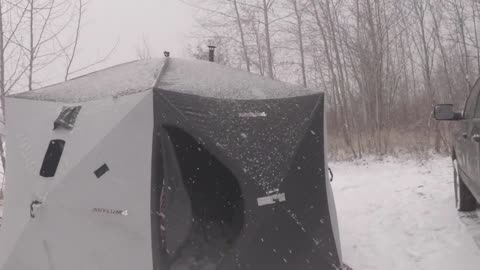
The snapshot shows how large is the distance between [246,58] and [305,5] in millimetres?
4927

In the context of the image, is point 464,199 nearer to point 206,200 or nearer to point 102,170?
point 206,200

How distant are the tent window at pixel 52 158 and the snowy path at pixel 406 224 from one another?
11.2 feet

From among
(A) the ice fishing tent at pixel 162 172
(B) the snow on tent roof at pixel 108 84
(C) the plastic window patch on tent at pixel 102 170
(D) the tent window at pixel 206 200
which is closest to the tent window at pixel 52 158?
(A) the ice fishing tent at pixel 162 172

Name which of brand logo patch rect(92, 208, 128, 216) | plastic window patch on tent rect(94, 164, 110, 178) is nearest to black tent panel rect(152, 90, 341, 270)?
brand logo patch rect(92, 208, 128, 216)

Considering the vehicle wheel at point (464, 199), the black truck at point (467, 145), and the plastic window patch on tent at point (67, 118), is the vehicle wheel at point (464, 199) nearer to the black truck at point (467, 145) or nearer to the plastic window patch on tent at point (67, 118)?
the black truck at point (467, 145)

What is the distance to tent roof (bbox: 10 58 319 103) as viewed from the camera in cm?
397

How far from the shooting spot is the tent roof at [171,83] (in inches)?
156

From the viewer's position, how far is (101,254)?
12.3ft

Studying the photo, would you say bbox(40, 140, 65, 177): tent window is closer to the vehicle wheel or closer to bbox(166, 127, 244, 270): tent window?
bbox(166, 127, 244, 270): tent window

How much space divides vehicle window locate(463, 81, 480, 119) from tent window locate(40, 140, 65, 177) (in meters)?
4.45

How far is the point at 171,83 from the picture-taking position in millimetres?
3900

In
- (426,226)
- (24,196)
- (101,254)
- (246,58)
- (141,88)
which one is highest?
(246,58)

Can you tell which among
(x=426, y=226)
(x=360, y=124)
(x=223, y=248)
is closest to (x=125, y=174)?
(x=223, y=248)

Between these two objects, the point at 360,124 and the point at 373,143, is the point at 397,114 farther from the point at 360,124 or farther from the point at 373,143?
the point at 373,143
